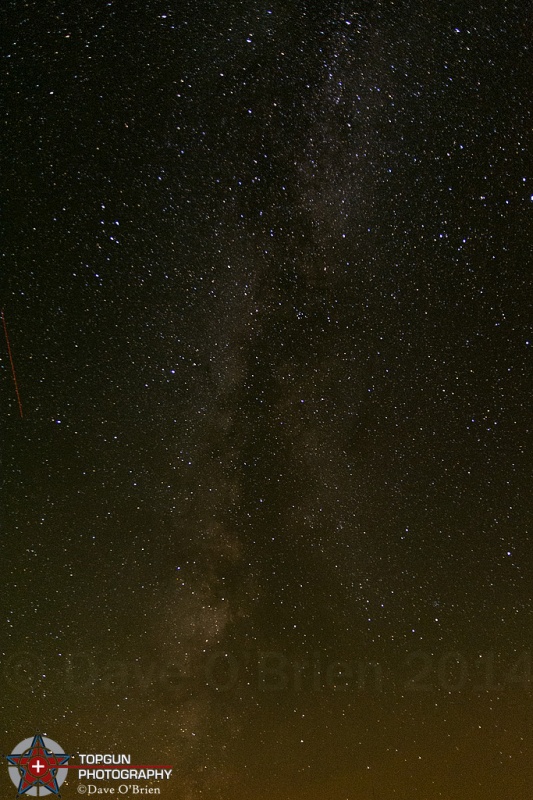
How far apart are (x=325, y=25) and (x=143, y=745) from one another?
140 cm

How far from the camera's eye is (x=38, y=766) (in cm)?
109

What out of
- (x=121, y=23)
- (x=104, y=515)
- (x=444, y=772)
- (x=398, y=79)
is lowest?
(x=444, y=772)

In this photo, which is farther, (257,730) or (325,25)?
(257,730)

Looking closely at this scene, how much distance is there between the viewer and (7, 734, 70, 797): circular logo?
1.10 m

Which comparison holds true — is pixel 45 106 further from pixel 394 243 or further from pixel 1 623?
pixel 1 623

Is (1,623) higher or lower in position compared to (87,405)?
lower

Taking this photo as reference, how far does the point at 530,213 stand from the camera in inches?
41.5

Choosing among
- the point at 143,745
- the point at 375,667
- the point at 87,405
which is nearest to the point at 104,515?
the point at 87,405

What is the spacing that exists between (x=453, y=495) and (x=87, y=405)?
0.75 metres

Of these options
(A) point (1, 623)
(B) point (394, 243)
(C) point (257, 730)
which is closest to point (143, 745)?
(C) point (257, 730)

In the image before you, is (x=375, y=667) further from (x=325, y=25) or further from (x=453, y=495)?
(x=325, y=25)

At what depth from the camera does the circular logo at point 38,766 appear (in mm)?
1096

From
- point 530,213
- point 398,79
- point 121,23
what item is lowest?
point 530,213

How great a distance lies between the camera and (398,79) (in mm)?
1000
